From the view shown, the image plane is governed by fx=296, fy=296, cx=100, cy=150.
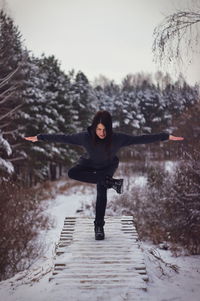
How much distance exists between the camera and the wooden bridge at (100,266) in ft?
14.1

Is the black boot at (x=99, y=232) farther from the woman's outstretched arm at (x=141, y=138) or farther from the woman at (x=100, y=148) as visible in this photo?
the woman's outstretched arm at (x=141, y=138)

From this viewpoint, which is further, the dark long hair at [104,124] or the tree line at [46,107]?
the tree line at [46,107]

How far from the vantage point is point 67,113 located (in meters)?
26.8

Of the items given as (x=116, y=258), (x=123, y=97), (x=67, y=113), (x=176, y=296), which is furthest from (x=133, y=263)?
(x=123, y=97)

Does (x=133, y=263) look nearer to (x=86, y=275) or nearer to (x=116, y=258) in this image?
(x=116, y=258)

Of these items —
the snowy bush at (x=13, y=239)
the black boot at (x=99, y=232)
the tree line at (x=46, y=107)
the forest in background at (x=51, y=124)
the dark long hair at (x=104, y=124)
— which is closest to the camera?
the dark long hair at (x=104, y=124)

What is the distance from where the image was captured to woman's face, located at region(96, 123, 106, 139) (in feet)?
16.1

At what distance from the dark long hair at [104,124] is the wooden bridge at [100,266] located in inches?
71.9

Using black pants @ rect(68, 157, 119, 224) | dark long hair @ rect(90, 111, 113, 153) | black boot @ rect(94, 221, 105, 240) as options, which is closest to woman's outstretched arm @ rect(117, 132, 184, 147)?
dark long hair @ rect(90, 111, 113, 153)

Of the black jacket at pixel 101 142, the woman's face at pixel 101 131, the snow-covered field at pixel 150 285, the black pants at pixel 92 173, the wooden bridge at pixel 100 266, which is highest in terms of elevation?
the woman's face at pixel 101 131

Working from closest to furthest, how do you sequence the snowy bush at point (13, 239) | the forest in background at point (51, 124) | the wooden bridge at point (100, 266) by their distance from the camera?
the wooden bridge at point (100, 266)
the snowy bush at point (13, 239)
the forest in background at point (51, 124)

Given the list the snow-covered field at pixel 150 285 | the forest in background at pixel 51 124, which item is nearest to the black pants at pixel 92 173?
the snow-covered field at pixel 150 285

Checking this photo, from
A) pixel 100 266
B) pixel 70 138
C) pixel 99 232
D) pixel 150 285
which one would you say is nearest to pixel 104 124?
pixel 70 138

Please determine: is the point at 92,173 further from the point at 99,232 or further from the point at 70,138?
the point at 99,232
